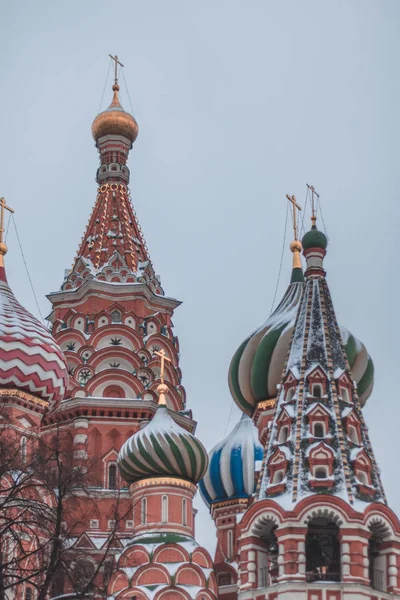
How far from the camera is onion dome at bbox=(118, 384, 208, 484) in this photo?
77.8 feet

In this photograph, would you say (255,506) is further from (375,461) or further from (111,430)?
(111,430)

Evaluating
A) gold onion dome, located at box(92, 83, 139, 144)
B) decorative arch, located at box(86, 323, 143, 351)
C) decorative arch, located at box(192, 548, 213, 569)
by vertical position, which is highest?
gold onion dome, located at box(92, 83, 139, 144)

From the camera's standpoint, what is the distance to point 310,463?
19.2m

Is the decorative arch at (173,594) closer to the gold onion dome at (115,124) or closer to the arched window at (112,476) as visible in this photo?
the arched window at (112,476)

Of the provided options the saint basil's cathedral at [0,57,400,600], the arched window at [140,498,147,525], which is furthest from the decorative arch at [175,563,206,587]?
the arched window at [140,498,147,525]

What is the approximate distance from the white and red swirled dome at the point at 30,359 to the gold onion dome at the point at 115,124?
20.0 feet

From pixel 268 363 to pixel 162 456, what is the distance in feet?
8.61

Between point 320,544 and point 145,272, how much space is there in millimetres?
11633

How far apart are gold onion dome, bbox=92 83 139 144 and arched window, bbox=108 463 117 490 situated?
8.28 m

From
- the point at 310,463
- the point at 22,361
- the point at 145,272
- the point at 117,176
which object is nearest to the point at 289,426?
the point at 310,463

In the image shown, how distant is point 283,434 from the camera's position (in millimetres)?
19984

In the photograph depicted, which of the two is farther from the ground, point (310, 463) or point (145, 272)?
point (145, 272)

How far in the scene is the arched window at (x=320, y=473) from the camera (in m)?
19.2

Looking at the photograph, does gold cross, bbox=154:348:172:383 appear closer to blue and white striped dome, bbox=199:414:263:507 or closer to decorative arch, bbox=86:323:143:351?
decorative arch, bbox=86:323:143:351
